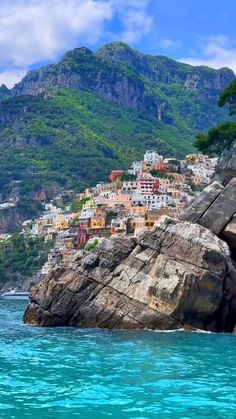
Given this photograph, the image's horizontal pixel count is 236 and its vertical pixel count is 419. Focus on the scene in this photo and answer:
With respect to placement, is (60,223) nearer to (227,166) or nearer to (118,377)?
(227,166)

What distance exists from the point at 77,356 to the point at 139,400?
10042 millimetres

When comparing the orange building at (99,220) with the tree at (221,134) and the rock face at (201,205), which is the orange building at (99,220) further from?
the rock face at (201,205)

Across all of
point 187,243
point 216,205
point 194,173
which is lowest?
point 187,243

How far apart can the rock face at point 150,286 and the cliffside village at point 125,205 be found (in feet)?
215

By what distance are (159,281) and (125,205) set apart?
10267cm

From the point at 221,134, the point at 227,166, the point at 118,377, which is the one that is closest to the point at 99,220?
the point at 221,134

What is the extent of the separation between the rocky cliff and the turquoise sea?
476 cm

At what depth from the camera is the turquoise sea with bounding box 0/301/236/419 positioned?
18.8m

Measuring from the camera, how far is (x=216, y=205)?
49.1 m

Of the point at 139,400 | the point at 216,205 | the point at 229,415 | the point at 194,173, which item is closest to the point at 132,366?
the point at 139,400

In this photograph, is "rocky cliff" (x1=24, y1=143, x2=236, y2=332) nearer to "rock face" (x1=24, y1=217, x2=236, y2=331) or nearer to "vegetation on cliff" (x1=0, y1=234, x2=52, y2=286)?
"rock face" (x1=24, y1=217, x2=236, y2=331)

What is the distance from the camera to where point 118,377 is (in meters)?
23.9

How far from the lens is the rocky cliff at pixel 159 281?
4284 centimetres

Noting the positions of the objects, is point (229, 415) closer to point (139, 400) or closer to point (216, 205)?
point (139, 400)
